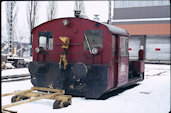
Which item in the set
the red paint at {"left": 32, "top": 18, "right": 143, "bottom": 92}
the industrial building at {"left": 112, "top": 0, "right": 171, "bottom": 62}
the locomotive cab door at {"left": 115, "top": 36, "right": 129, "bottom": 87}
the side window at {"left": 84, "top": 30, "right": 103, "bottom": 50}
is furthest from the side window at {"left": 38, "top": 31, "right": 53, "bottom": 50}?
the industrial building at {"left": 112, "top": 0, "right": 171, "bottom": 62}

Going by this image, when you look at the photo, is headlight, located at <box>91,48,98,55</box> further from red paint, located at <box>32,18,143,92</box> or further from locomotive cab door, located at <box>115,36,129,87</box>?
locomotive cab door, located at <box>115,36,129,87</box>

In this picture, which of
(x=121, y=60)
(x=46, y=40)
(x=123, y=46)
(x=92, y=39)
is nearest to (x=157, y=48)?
(x=123, y=46)

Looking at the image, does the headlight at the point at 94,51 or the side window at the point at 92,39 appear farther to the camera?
the side window at the point at 92,39

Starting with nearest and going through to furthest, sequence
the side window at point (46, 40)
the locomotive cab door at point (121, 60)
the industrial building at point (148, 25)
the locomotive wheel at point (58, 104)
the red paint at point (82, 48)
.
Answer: the locomotive wheel at point (58, 104) → the red paint at point (82, 48) → the locomotive cab door at point (121, 60) → the side window at point (46, 40) → the industrial building at point (148, 25)

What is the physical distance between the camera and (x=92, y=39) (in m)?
7.18

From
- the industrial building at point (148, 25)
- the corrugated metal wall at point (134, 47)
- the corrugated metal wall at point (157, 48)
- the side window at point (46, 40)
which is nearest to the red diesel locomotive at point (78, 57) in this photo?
the side window at point (46, 40)

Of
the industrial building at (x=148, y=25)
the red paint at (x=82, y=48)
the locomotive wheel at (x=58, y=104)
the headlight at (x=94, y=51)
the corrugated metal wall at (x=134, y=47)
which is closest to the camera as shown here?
the locomotive wheel at (x=58, y=104)

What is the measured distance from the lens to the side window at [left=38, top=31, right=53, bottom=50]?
311 inches

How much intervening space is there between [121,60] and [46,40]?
2.54 meters

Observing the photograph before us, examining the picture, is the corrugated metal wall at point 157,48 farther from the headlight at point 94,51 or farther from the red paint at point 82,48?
the headlight at point 94,51

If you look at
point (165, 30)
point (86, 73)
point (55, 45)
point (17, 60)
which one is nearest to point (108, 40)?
point (86, 73)

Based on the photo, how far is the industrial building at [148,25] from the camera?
31422mm

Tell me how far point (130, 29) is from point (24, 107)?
92.1ft

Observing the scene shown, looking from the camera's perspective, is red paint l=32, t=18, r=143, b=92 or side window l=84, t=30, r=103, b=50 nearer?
red paint l=32, t=18, r=143, b=92
